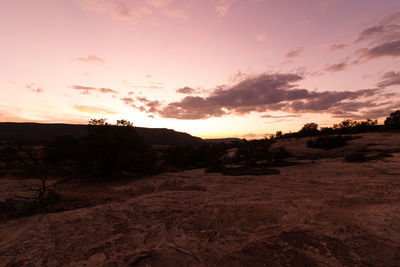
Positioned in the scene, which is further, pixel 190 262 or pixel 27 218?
pixel 27 218

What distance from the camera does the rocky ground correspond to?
12.5 feet

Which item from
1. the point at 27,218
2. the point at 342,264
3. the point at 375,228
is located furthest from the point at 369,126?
the point at 27,218

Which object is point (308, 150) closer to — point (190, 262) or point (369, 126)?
point (369, 126)

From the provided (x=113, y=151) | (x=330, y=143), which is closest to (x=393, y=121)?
(x=330, y=143)

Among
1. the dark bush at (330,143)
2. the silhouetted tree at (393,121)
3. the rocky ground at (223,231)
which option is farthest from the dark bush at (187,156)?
the silhouetted tree at (393,121)

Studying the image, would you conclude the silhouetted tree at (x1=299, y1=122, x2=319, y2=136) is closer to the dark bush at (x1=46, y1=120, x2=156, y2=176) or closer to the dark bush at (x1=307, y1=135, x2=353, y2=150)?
the dark bush at (x1=307, y1=135, x2=353, y2=150)

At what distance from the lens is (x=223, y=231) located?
16.1ft

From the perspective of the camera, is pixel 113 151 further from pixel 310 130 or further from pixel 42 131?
pixel 42 131

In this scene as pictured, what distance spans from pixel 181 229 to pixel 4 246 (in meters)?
4.55

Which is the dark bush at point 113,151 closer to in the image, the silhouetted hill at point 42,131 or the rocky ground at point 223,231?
the rocky ground at point 223,231

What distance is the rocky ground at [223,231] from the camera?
3812 millimetres

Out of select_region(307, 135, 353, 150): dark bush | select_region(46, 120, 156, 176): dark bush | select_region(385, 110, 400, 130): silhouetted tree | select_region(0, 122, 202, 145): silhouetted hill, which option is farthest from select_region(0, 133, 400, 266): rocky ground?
Result: select_region(0, 122, 202, 145): silhouetted hill

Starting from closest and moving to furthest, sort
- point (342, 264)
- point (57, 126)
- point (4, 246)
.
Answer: point (342, 264)
point (4, 246)
point (57, 126)

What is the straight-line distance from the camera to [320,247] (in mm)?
3920
